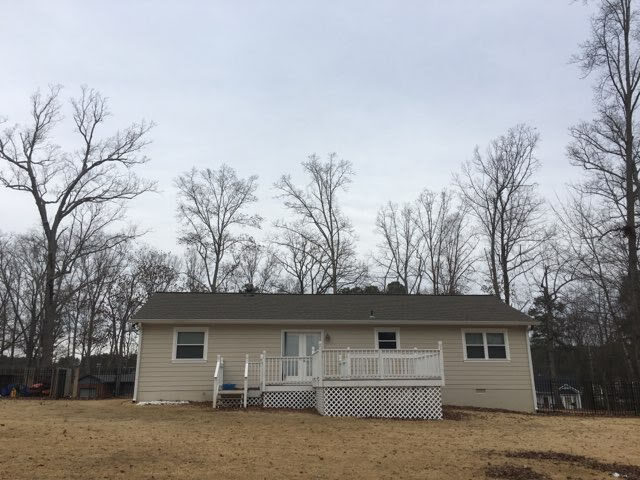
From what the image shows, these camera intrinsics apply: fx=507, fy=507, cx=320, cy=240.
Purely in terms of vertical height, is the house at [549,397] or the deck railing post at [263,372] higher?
the deck railing post at [263,372]

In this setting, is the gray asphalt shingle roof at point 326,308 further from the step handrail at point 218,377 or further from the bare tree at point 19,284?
the bare tree at point 19,284

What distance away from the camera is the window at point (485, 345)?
18.2 m

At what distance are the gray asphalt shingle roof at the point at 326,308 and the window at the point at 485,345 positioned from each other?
25.1 inches

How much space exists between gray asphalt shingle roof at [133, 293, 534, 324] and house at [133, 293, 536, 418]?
0.13 ft

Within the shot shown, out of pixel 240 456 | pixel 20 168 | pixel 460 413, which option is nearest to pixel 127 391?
pixel 20 168

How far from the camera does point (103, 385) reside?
2448 cm

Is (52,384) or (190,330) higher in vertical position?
(190,330)

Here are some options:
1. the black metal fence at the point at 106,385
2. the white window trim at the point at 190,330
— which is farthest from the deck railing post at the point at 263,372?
the black metal fence at the point at 106,385

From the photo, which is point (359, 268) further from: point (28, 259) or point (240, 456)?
point (240, 456)

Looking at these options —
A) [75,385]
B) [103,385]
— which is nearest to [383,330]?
[75,385]

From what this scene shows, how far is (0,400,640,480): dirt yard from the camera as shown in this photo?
270 inches

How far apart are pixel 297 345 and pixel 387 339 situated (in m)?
3.26

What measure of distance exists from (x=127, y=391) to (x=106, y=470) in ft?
72.3

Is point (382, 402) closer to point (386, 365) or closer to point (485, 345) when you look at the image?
point (386, 365)
